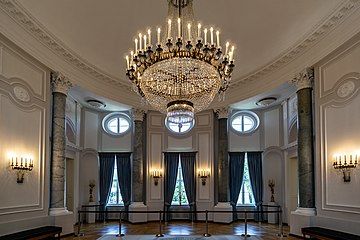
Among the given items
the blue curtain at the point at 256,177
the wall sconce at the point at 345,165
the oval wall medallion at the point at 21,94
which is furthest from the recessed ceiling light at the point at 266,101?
the oval wall medallion at the point at 21,94

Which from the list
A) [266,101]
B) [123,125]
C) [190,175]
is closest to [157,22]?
[266,101]

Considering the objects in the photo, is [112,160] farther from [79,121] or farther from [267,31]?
[267,31]

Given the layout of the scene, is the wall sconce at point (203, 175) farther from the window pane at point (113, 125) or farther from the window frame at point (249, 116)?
the window pane at point (113, 125)

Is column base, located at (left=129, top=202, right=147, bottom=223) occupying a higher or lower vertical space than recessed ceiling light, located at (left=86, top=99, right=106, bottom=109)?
lower

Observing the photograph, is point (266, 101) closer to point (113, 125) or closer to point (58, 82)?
point (113, 125)

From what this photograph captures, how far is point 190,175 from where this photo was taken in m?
15.4

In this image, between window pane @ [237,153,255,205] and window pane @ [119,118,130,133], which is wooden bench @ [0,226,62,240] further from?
window pane @ [237,153,255,205]

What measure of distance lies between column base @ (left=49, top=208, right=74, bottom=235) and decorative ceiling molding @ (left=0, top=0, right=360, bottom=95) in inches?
171

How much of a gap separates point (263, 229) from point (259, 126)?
4659 millimetres

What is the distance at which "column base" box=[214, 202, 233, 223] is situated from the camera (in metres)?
14.2

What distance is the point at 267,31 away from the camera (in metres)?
9.64

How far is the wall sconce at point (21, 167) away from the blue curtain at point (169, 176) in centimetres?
746

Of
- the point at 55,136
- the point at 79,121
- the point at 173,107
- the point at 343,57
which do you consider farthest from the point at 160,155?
the point at 343,57

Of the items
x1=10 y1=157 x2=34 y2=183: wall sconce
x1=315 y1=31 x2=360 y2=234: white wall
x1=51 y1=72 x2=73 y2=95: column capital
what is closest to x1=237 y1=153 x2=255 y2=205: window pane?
x1=315 y1=31 x2=360 y2=234: white wall
